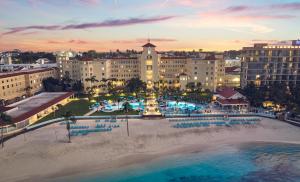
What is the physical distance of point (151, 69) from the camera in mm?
104500

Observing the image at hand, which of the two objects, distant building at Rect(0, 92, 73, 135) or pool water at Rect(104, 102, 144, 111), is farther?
pool water at Rect(104, 102, 144, 111)

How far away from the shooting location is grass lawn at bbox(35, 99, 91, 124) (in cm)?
6256

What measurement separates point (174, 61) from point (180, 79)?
11954mm

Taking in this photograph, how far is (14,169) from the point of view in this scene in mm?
35625

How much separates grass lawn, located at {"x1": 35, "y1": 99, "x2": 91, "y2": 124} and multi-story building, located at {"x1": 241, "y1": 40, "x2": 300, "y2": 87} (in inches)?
2519

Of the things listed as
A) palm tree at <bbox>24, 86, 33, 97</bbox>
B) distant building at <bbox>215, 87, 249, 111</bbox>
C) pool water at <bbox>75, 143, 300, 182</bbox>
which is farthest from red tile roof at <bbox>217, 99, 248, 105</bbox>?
palm tree at <bbox>24, 86, 33, 97</bbox>

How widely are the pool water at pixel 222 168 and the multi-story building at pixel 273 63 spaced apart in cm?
5561

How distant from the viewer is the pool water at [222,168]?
35.1 m

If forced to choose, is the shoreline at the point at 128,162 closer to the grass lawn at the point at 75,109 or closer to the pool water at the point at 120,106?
the grass lawn at the point at 75,109

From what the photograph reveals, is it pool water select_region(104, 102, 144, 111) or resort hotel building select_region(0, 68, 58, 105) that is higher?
resort hotel building select_region(0, 68, 58, 105)

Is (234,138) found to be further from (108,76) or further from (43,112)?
(108,76)

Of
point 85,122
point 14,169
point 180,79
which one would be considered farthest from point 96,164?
point 180,79

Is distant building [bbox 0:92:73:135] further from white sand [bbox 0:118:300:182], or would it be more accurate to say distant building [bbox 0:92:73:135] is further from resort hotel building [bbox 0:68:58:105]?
resort hotel building [bbox 0:68:58:105]

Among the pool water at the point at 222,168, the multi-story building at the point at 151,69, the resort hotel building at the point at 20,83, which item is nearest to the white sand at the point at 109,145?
the pool water at the point at 222,168
